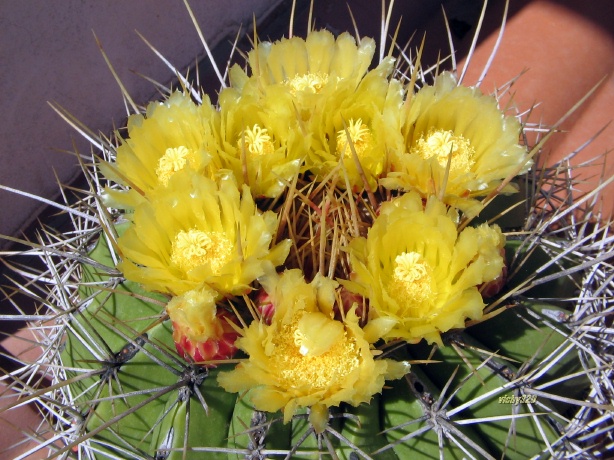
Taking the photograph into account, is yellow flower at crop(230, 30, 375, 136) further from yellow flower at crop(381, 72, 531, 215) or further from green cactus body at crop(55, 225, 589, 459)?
Result: green cactus body at crop(55, 225, 589, 459)

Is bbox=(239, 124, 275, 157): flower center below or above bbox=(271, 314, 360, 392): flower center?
above

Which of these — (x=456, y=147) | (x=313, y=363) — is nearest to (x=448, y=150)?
(x=456, y=147)

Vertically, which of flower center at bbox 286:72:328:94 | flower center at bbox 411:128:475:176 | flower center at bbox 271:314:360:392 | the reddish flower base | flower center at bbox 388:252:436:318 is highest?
flower center at bbox 286:72:328:94

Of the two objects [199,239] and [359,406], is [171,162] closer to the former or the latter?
[199,239]

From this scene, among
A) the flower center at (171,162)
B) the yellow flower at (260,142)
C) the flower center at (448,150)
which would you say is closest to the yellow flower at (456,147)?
the flower center at (448,150)

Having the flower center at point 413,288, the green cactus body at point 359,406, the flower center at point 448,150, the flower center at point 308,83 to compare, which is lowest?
the green cactus body at point 359,406

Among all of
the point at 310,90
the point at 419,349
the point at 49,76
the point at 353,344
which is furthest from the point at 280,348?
the point at 49,76

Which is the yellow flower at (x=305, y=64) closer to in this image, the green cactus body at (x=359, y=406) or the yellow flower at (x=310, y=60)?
the yellow flower at (x=310, y=60)

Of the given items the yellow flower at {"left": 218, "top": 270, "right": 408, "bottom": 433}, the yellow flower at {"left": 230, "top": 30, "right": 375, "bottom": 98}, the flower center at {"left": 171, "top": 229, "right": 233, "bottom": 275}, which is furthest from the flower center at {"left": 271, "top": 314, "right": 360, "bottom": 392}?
the yellow flower at {"left": 230, "top": 30, "right": 375, "bottom": 98}

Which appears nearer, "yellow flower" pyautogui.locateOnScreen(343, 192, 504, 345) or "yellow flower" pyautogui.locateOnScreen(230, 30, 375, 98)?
"yellow flower" pyautogui.locateOnScreen(343, 192, 504, 345)

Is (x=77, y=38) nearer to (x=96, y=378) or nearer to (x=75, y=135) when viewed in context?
(x=75, y=135)
